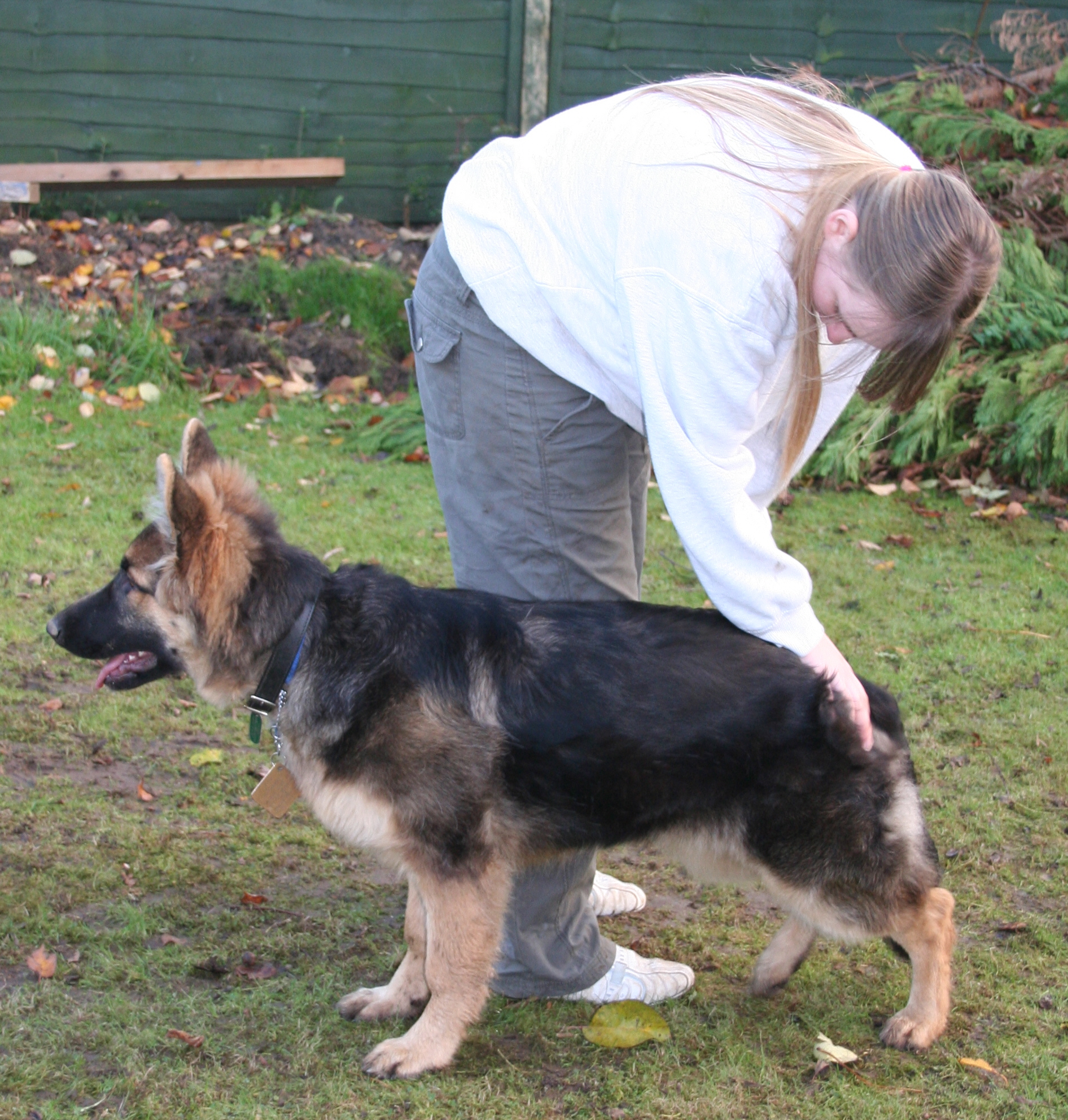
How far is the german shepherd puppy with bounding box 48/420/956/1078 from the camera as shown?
126 inches

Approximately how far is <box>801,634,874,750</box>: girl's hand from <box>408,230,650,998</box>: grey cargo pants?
699 millimetres

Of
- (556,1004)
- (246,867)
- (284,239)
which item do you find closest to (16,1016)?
(246,867)

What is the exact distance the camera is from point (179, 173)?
10586 millimetres

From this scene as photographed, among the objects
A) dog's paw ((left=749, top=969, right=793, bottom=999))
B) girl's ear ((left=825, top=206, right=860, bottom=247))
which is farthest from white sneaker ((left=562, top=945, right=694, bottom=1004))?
girl's ear ((left=825, top=206, right=860, bottom=247))

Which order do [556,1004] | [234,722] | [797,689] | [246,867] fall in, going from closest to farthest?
[797,689], [556,1004], [246,867], [234,722]

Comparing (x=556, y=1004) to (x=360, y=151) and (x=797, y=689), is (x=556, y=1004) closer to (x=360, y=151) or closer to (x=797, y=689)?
(x=797, y=689)

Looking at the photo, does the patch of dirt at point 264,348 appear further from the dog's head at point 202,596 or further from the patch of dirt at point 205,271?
the dog's head at point 202,596

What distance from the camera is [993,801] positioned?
4.76 metres

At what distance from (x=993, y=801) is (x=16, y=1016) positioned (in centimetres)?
377

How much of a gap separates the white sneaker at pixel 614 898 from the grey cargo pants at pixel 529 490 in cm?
40

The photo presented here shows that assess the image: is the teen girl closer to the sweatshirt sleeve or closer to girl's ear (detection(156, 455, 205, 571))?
the sweatshirt sleeve

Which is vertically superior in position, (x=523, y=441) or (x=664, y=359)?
(x=664, y=359)

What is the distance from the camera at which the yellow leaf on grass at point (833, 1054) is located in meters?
3.41

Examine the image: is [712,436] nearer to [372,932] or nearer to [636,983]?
[636,983]
